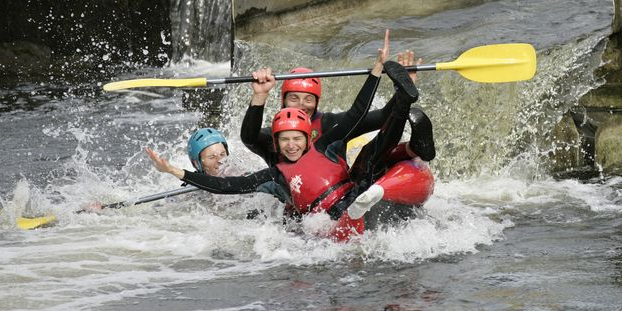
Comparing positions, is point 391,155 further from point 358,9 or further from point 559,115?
point 358,9

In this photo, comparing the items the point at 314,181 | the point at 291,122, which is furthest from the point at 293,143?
the point at 314,181

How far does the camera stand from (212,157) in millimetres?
7062

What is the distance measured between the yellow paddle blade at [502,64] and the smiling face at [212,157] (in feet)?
5.65

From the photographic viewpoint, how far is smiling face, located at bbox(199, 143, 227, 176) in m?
7.06

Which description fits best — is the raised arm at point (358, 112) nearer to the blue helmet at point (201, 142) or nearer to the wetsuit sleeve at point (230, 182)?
the wetsuit sleeve at point (230, 182)

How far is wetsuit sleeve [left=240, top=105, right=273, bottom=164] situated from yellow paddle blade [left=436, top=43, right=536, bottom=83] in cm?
137

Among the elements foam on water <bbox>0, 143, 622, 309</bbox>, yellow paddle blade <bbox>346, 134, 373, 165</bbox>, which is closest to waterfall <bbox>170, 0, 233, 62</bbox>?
A: foam on water <bbox>0, 143, 622, 309</bbox>

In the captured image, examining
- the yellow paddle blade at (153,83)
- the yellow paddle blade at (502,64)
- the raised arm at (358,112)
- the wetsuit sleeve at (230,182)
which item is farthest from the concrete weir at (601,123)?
the yellow paddle blade at (153,83)

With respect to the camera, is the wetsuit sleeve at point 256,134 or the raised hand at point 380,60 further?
the wetsuit sleeve at point 256,134

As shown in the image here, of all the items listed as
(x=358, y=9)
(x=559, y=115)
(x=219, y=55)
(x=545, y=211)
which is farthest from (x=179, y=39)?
(x=545, y=211)

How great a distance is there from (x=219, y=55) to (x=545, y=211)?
30.3 feet

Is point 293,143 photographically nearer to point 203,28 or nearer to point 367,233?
point 367,233

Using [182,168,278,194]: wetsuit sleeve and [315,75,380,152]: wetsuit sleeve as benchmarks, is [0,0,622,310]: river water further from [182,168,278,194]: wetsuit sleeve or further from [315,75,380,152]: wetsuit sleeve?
[315,75,380,152]: wetsuit sleeve

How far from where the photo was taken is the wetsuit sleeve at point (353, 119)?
20.5 ft
